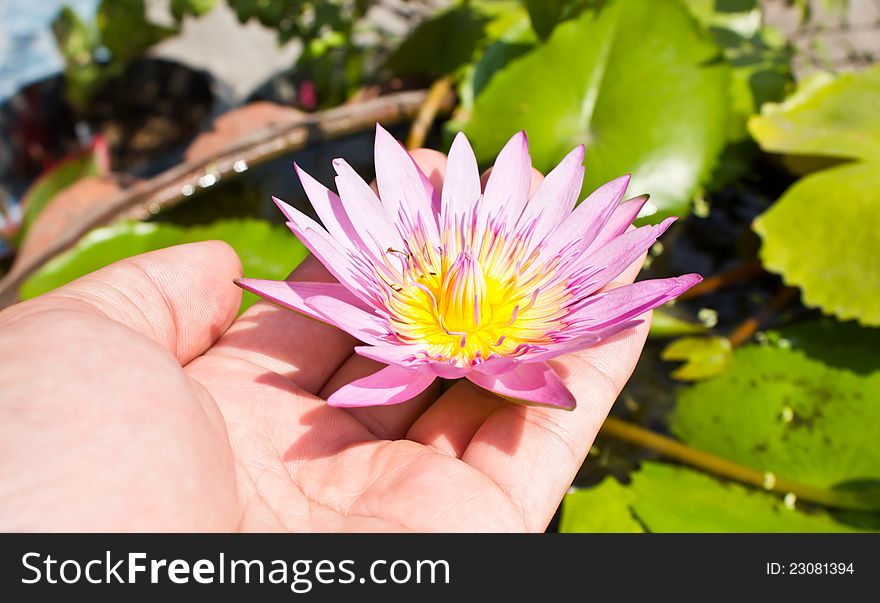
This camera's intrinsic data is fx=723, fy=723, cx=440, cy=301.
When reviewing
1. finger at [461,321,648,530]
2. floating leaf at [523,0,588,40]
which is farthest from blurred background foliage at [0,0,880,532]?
finger at [461,321,648,530]

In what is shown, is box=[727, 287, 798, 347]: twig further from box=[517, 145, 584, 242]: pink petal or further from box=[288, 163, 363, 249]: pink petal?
box=[288, 163, 363, 249]: pink petal

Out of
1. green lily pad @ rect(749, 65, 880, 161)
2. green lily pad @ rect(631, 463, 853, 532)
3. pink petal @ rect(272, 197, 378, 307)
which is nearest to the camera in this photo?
pink petal @ rect(272, 197, 378, 307)

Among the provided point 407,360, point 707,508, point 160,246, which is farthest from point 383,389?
Result: point 160,246

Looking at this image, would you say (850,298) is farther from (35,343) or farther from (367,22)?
(367,22)

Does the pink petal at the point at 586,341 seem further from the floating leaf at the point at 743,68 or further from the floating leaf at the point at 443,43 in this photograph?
the floating leaf at the point at 443,43

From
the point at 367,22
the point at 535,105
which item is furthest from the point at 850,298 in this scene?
the point at 367,22
